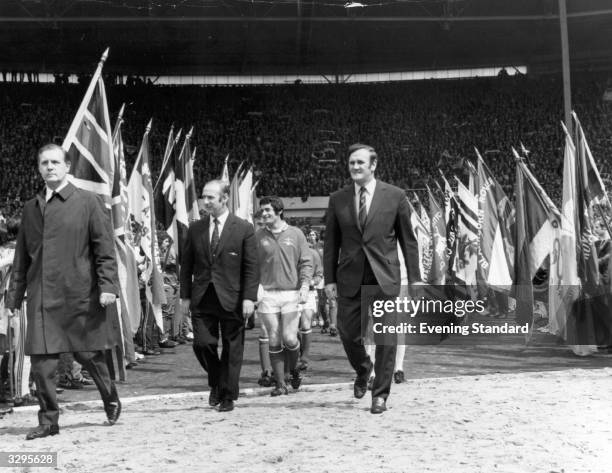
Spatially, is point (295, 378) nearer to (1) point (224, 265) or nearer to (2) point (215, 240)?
(1) point (224, 265)

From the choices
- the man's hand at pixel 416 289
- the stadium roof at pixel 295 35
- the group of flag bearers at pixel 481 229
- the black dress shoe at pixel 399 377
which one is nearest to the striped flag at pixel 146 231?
the group of flag bearers at pixel 481 229

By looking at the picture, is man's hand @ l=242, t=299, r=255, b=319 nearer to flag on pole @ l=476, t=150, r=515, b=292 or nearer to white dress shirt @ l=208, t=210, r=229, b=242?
white dress shirt @ l=208, t=210, r=229, b=242

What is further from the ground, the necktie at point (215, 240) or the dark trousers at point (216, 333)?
the necktie at point (215, 240)

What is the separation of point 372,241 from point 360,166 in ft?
1.81

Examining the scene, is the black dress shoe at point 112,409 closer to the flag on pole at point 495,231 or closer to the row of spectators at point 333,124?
the flag on pole at point 495,231

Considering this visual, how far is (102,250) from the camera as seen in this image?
236 inches

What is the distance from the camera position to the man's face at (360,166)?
21.7 ft

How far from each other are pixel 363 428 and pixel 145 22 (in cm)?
2877

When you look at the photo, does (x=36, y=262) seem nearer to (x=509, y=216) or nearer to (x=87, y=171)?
(x=87, y=171)

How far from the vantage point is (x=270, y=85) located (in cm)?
3869

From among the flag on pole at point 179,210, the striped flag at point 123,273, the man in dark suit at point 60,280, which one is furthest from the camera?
the flag on pole at point 179,210

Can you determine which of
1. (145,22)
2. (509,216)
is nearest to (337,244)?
(509,216)

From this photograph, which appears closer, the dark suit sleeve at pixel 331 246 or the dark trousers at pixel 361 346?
the dark trousers at pixel 361 346

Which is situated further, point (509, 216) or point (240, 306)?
point (509, 216)
